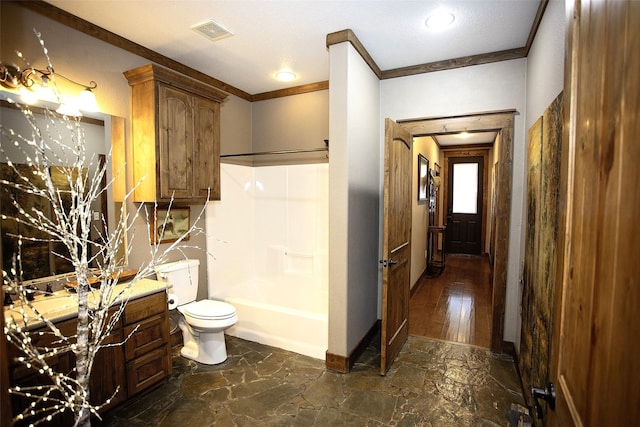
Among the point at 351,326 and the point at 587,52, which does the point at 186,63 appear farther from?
the point at 587,52

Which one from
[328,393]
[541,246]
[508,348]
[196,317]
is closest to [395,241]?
[541,246]

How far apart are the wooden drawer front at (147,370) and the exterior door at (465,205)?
711 centimetres

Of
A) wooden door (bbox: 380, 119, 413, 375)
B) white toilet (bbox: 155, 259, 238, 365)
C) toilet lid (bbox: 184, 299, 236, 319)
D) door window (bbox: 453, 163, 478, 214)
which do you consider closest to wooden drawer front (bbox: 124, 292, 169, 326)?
white toilet (bbox: 155, 259, 238, 365)

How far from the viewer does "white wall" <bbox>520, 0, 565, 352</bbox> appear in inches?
67.4

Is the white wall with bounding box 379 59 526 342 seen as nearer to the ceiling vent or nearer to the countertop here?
the ceiling vent

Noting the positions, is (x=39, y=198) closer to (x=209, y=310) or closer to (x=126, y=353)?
(x=126, y=353)

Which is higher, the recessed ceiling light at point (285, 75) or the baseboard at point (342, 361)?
the recessed ceiling light at point (285, 75)

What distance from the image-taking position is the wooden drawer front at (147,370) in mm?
2150

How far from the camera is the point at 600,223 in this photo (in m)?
0.61

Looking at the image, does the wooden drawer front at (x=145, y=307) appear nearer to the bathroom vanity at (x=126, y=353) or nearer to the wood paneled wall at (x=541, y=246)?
the bathroom vanity at (x=126, y=353)

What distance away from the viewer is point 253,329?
10.5ft

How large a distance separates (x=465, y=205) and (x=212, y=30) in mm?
7134

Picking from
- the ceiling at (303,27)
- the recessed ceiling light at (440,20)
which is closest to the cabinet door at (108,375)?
the ceiling at (303,27)

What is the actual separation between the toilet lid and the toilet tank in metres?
0.11
